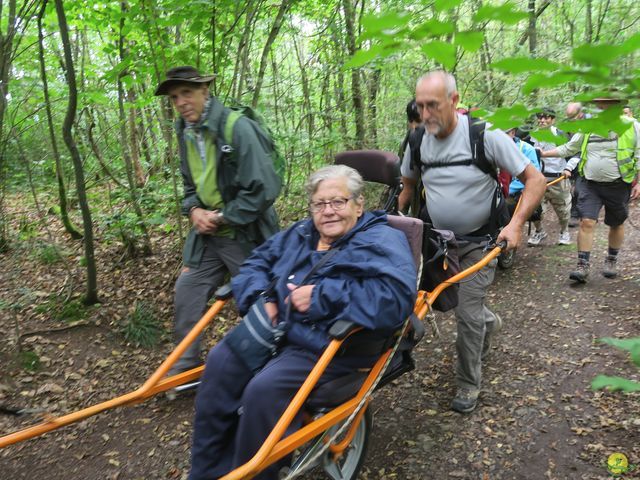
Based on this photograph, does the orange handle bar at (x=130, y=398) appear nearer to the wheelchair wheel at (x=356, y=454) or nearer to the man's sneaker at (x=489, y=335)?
the wheelchair wheel at (x=356, y=454)

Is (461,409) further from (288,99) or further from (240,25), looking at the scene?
(288,99)

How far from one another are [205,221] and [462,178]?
73.5 inches

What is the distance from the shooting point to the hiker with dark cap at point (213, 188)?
3324mm

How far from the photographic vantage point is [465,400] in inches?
138

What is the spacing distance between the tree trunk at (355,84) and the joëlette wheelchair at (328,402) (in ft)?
16.6

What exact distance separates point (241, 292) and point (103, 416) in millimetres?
1767

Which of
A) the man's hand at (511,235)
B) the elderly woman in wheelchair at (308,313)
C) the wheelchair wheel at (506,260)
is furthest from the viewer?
the wheelchair wheel at (506,260)

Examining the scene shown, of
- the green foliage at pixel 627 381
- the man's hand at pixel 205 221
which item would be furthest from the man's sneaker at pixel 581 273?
the green foliage at pixel 627 381

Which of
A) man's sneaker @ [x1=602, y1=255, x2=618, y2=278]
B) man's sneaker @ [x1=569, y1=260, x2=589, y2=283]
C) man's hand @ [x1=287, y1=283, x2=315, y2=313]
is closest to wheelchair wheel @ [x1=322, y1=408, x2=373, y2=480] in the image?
man's hand @ [x1=287, y1=283, x2=315, y2=313]

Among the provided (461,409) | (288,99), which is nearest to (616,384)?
(461,409)

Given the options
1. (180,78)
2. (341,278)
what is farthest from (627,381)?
(180,78)

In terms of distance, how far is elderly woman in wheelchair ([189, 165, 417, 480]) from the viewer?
225 cm

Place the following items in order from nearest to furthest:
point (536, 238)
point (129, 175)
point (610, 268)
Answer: point (129, 175)
point (610, 268)
point (536, 238)

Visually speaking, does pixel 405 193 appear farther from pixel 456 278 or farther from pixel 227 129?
pixel 227 129
